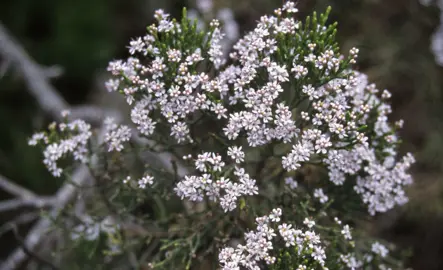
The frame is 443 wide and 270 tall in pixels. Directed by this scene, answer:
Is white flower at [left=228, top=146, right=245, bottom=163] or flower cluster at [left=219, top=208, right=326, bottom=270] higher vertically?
white flower at [left=228, top=146, right=245, bottom=163]

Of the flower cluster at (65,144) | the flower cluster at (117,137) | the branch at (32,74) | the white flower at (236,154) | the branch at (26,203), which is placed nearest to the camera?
the white flower at (236,154)

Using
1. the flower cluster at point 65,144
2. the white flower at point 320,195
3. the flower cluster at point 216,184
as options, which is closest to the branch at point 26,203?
the flower cluster at point 65,144

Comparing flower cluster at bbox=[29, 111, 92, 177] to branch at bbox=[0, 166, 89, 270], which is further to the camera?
branch at bbox=[0, 166, 89, 270]

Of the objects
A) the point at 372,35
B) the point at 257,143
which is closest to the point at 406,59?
the point at 372,35

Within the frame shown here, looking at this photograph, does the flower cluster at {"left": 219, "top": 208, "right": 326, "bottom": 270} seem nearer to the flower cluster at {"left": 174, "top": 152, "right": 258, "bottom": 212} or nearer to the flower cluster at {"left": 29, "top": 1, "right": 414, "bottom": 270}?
the flower cluster at {"left": 29, "top": 1, "right": 414, "bottom": 270}

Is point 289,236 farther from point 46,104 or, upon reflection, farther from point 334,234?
point 46,104

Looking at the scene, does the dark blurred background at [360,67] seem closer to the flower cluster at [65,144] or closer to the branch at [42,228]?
the branch at [42,228]

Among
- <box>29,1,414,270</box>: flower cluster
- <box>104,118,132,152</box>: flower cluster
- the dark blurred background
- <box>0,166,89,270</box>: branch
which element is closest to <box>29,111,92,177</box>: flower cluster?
<box>29,1,414,270</box>: flower cluster

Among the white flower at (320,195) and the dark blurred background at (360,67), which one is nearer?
the white flower at (320,195)
